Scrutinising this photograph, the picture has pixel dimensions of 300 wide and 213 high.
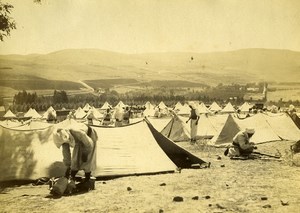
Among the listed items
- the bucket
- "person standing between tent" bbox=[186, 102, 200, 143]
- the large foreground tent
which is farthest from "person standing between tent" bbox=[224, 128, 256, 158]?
the bucket

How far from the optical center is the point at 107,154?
4223 millimetres

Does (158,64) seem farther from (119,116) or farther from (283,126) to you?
(119,116)

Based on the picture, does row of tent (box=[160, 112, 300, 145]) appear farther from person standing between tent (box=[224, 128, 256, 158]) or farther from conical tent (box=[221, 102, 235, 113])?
conical tent (box=[221, 102, 235, 113])

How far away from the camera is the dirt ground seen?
327cm

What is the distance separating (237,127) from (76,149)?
317cm

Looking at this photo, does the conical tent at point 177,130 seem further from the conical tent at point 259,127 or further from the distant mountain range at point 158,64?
the distant mountain range at point 158,64

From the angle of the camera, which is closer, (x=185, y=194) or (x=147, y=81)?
(x=185, y=194)

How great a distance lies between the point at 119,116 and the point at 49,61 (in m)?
4.04

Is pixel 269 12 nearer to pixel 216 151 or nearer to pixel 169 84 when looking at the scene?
pixel 169 84

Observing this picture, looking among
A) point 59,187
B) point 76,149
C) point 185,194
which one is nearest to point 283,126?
point 185,194

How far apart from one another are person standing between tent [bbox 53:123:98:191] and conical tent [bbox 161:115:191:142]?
355cm

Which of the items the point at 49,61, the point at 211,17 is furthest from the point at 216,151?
the point at 49,61

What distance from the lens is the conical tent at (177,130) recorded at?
7.19 meters

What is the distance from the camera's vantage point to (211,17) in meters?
4.41
